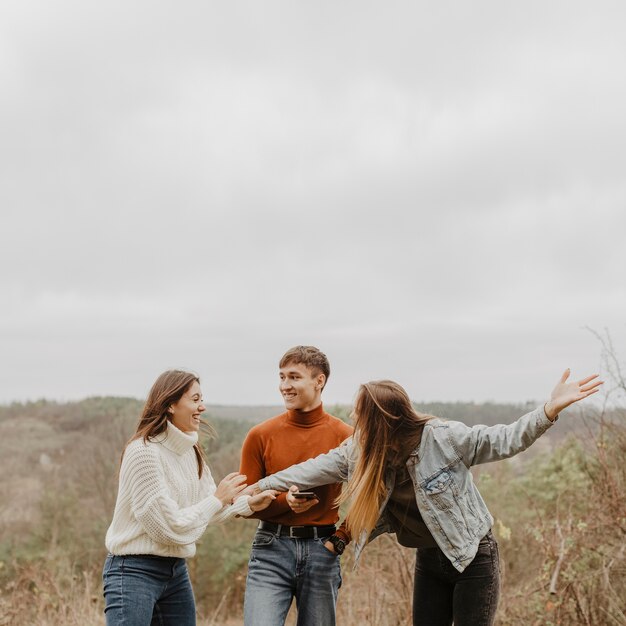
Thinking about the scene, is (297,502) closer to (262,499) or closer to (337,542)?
(262,499)

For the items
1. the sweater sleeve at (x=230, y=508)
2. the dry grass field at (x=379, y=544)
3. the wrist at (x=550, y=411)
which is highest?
the wrist at (x=550, y=411)

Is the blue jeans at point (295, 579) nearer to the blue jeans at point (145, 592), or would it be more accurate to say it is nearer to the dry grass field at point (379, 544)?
the blue jeans at point (145, 592)

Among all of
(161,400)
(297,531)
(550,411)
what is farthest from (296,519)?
(550,411)

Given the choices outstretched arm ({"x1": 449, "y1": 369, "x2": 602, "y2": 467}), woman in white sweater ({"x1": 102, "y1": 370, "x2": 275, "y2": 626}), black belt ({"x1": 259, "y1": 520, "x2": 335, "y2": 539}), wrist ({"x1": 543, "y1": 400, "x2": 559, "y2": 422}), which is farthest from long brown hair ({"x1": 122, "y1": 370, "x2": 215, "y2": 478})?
wrist ({"x1": 543, "y1": 400, "x2": 559, "y2": 422})

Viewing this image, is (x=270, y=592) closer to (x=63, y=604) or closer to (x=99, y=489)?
(x=63, y=604)

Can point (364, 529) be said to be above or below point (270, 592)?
above

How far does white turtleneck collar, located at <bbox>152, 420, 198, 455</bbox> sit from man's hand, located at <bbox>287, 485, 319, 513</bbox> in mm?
521

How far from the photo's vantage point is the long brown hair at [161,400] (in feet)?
11.7

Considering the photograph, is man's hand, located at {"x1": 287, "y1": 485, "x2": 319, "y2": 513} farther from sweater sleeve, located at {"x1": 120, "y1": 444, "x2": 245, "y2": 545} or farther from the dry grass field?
the dry grass field

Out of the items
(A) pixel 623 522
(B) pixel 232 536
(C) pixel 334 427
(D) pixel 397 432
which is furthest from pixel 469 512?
(B) pixel 232 536

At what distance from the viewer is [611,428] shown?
6816 mm

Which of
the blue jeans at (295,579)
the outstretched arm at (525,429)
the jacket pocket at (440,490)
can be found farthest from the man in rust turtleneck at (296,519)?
the outstretched arm at (525,429)

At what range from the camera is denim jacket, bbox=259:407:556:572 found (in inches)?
135

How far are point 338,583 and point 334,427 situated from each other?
2.57 ft
